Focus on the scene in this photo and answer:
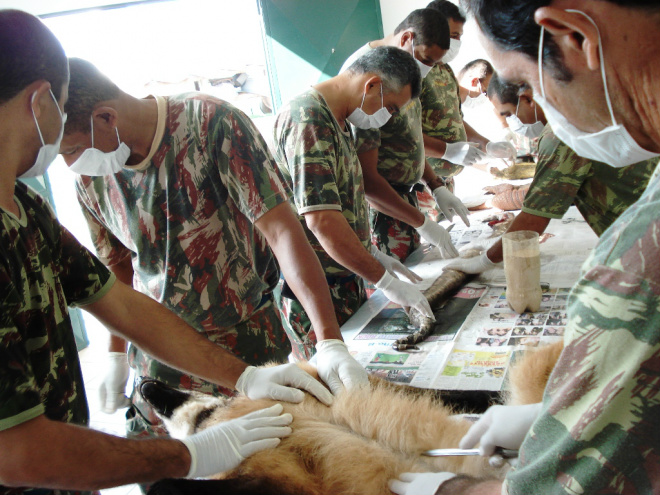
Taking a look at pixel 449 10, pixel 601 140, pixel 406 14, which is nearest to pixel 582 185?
pixel 601 140

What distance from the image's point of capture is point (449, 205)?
365 centimetres

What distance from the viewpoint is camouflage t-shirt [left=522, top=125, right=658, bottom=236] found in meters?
2.06

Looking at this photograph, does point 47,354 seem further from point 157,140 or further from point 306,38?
point 306,38

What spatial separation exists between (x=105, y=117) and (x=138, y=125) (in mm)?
129

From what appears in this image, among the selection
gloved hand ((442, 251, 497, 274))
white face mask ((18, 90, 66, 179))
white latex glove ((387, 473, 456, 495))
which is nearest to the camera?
white latex glove ((387, 473, 456, 495))

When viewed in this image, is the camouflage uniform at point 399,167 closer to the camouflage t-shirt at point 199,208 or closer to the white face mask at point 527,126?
the white face mask at point 527,126

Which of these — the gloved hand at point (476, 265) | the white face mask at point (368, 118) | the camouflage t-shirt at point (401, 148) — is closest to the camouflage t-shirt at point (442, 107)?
the camouflage t-shirt at point (401, 148)

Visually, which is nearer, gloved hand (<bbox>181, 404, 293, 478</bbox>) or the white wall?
gloved hand (<bbox>181, 404, 293, 478</bbox>)

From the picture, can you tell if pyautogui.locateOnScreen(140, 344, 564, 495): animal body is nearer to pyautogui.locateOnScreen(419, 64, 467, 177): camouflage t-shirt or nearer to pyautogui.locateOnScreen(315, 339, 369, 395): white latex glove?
pyautogui.locateOnScreen(315, 339, 369, 395): white latex glove

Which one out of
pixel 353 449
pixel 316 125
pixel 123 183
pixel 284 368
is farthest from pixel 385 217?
pixel 353 449

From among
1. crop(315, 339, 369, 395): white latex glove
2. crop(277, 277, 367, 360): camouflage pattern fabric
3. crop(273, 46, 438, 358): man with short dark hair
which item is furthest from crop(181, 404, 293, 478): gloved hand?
crop(277, 277, 367, 360): camouflage pattern fabric

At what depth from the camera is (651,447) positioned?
Answer: 2.05 feet

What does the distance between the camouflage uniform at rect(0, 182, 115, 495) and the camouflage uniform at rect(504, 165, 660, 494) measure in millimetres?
1021

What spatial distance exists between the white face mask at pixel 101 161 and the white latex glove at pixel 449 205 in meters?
2.37
